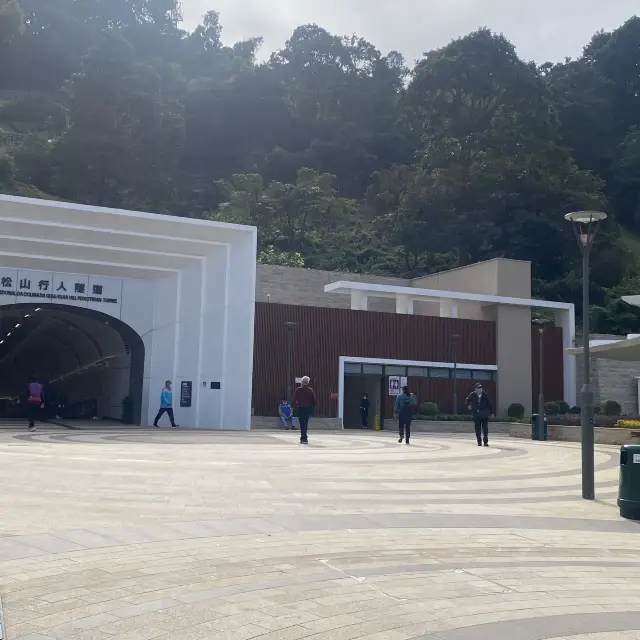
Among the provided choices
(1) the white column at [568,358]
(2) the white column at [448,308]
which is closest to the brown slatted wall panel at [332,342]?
(2) the white column at [448,308]

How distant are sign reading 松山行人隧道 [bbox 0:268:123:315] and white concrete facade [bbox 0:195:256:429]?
1.4 inches

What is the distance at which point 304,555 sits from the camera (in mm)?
6602

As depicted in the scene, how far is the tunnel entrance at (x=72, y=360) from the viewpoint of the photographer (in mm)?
30330

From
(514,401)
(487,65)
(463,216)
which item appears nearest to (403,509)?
(514,401)

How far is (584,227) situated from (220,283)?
58.3 ft

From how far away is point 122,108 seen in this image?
6062 cm

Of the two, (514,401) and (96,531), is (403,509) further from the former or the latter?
(514,401)

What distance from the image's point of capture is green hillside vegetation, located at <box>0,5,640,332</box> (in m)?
56.4

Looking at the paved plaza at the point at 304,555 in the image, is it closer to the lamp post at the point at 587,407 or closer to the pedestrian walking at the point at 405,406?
the lamp post at the point at 587,407

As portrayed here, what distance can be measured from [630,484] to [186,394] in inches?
806

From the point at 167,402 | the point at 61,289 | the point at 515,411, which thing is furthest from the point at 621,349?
the point at 515,411

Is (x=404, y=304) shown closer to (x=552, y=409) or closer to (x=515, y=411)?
(x=515, y=411)

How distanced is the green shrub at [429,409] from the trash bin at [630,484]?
2333 centimetres

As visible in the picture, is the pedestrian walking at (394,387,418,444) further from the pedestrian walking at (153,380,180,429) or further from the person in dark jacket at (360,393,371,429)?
the person in dark jacket at (360,393,371,429)
